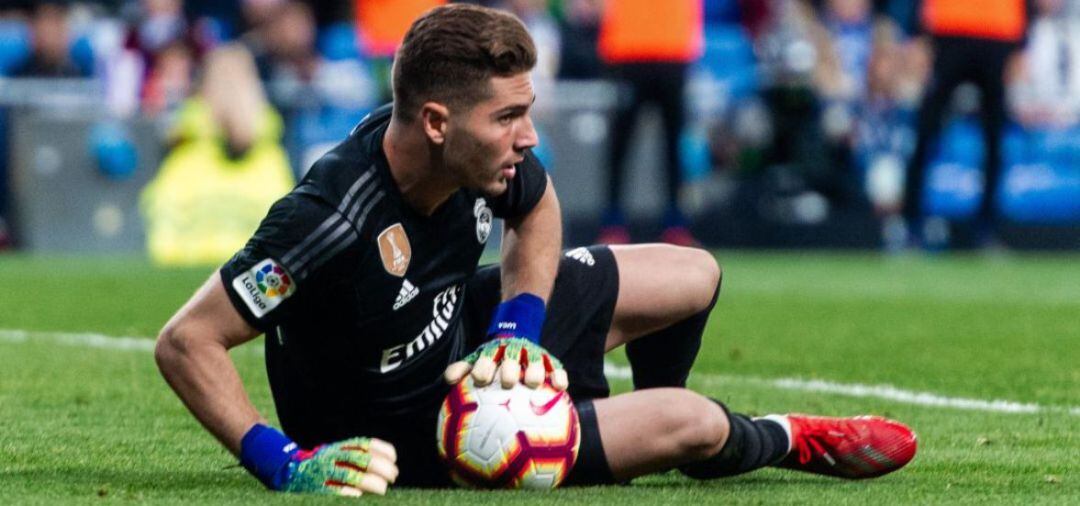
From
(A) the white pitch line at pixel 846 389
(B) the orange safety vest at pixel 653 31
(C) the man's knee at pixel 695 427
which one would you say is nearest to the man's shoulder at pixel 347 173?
(C) the man's knee at pixel 695 427

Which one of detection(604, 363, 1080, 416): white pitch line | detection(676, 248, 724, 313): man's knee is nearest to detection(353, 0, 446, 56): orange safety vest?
detection(604, 363, 1080, 416): white pitch line

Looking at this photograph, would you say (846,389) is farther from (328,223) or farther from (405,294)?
(328,223)

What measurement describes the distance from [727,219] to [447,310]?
36.2 feet

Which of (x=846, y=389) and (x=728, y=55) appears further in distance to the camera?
(x=728, y=55)

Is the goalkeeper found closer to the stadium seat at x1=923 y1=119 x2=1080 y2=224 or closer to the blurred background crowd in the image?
the blurred background crowd

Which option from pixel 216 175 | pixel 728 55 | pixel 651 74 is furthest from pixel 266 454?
pixel 728 55

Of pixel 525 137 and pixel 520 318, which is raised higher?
pixel 525 137

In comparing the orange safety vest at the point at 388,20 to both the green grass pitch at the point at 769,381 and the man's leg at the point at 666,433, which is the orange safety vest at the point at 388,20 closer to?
the green grass pitch at the point at 769,381

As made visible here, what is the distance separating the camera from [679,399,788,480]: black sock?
14.1ft

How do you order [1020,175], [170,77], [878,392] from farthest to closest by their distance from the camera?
[170,77] < [1020,175] < [878,392]

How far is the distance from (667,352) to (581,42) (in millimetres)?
12126

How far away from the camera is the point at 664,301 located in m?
4.68

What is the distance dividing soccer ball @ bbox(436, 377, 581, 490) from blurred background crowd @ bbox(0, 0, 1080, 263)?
8.64 meters

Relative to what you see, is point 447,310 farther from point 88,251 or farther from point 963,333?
point 88,251
